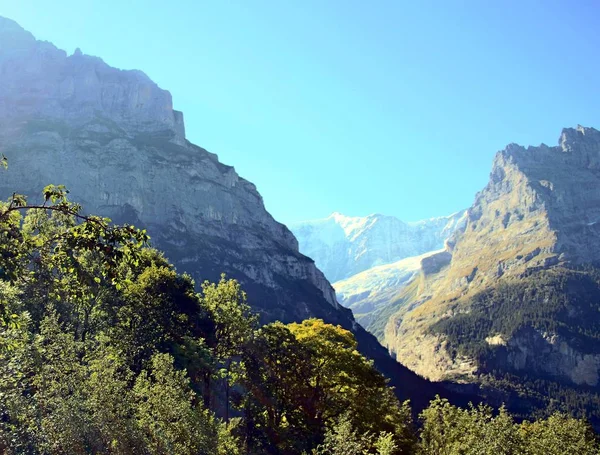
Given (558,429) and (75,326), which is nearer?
(75,326)

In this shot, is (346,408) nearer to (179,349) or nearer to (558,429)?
(179,349)

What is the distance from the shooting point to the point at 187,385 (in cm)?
3475

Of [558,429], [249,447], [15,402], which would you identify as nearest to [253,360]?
[249,447]

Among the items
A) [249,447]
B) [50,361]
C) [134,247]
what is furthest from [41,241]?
[249,447]

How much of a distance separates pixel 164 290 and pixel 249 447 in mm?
20699

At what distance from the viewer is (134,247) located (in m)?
13.6

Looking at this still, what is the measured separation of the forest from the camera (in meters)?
22.6

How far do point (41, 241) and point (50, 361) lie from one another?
55.7ft

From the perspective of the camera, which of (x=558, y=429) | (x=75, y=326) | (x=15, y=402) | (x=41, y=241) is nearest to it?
(x=41, y=241)

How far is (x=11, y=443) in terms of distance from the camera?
19547 millimetres

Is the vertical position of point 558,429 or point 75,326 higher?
point 75,326

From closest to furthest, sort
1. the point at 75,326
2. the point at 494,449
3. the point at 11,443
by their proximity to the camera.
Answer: the point at 11,443, the point at 494,449, the point at 75,326

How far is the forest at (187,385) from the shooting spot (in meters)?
22.6

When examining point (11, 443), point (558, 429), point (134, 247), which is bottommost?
point (558, 429)
